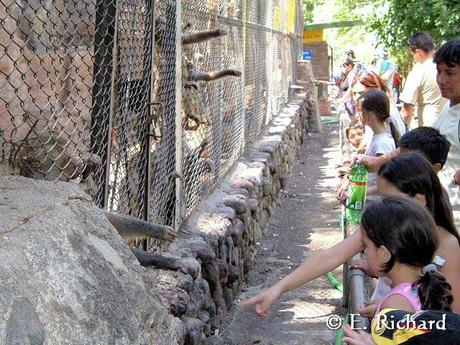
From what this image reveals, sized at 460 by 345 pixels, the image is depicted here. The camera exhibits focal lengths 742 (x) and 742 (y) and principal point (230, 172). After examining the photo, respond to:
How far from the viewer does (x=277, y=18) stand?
40.2ft

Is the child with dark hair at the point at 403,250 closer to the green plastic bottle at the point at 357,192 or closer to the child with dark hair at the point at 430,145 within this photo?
the child with dark hair at the point at 430,145

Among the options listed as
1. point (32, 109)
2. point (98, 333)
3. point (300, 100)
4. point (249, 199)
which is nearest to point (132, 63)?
point (32, 109)

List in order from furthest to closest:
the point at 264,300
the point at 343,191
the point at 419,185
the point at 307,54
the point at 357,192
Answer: the point at 307,54 → the point at 343,191 → the point at 357,192 → the point at 419,185 → the point at 264,300

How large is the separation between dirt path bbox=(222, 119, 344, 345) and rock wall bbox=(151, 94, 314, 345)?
0.47 ft

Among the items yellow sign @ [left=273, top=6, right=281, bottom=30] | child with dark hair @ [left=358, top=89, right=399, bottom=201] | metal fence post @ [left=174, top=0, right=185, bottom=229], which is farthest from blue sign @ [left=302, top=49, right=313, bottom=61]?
metal fence post @ [left=174, top=0, right=185, bottom=229]

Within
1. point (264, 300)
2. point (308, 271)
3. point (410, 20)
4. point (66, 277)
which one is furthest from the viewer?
point (410, 20)

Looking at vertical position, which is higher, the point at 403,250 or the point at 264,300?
the point at 403,250

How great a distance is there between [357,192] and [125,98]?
1.79m

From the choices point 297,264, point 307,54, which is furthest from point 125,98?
point 307,54

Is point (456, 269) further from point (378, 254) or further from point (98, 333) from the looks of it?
point (98, 333)

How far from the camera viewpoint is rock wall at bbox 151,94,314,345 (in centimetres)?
381

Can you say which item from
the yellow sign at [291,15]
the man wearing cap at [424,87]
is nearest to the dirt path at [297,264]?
the man wearing cap at [424,87]

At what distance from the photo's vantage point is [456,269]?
2.68 meters

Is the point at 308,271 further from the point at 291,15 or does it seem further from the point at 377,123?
the point at 291,15
